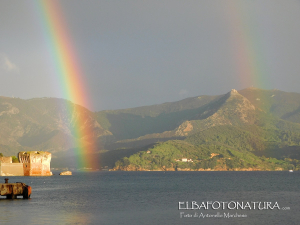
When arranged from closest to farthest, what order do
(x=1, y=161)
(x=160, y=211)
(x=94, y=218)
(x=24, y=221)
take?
(x=24, y=221) < (x=94, y=218) < (x=160, y=211) < (x=1, y=161)

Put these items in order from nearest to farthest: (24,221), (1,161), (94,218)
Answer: (24,221)
(94,218)
(1,161)

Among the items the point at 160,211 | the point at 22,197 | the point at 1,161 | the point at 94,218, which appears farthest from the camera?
the point at 1,161

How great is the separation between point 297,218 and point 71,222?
34.6 metres

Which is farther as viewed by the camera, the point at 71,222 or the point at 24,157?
the point at 24,157

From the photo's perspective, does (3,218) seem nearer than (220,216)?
Yes

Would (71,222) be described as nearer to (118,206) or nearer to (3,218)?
(3,218)

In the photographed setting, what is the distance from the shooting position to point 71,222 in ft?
203

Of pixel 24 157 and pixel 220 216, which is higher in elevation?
pixel 24 157

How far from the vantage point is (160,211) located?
248 ft

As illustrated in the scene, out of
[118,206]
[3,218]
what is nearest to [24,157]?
[118,206]

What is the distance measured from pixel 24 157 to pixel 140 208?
130580mm

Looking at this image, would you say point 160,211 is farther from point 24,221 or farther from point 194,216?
point 24,221

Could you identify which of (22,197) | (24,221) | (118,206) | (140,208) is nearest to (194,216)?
(140,208)

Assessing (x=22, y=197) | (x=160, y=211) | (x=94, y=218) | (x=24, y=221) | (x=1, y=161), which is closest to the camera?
(x=24, y=221)
